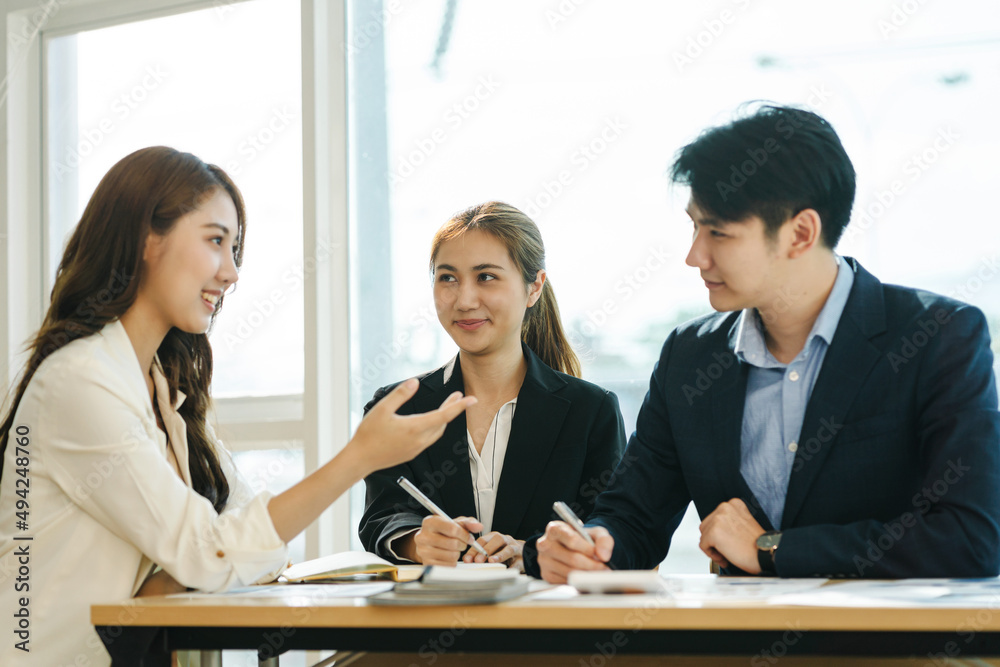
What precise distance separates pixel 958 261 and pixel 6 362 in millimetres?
3464

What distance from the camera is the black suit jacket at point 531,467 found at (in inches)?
83.4

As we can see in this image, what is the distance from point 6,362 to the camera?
11.6 ft

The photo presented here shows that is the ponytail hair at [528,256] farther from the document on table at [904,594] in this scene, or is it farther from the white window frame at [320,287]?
the document on table at [904,594]

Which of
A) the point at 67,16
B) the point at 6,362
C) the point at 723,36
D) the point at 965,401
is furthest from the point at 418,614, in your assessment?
the point at 67,16

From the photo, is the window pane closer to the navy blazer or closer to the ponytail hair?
the ponytail hair

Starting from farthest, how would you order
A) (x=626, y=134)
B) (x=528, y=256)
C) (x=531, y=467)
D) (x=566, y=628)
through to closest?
(x=626, y=134) < (x=528, y=256) < (x=531, y=467) < (x=566, y=628)

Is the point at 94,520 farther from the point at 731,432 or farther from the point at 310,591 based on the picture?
the point at 731,432

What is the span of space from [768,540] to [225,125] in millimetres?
2709

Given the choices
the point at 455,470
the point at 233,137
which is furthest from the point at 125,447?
the point at 233,137

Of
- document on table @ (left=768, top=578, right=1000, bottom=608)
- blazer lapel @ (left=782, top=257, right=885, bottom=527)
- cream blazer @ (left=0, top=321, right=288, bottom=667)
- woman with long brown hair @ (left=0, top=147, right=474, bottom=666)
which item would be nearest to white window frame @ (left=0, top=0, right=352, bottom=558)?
woman with long brown hair @ (left=0, top=147, right=474, bottom=666)

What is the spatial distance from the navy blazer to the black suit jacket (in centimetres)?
33

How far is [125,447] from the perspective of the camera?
142cm

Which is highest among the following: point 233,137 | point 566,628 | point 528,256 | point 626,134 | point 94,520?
point 233,137

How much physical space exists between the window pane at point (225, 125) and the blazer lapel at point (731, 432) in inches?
74.6
